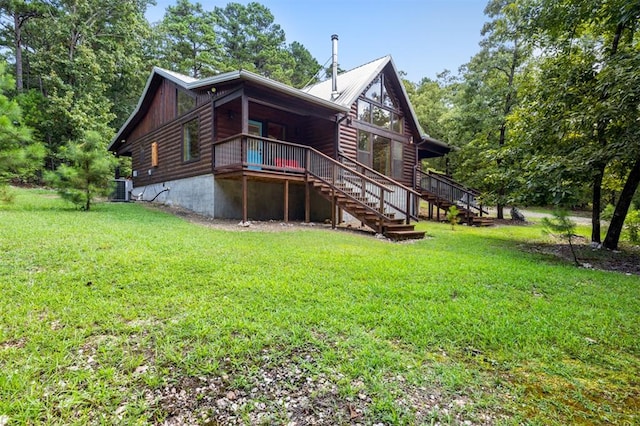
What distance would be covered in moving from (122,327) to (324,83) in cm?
1514

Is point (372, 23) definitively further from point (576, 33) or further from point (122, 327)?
point (122, 327)

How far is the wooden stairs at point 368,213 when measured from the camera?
8.52m

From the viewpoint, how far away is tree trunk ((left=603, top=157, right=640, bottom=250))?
7301 mm

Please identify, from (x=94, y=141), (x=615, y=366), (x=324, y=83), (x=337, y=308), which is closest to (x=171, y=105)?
(x=94, y=141)

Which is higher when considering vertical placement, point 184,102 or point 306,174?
point 184,102

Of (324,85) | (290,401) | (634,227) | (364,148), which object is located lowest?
(290,401)

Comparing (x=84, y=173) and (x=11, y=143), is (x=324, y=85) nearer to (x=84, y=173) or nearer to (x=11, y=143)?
(x=84, y=173)

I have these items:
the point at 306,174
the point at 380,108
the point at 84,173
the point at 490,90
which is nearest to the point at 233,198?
the point at 306,174

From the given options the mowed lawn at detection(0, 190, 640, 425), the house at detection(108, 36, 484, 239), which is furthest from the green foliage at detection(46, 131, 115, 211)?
the mowed lawn at detection(0, 190, 640, 425)

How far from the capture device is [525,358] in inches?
A: 102

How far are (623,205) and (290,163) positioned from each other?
353 inches

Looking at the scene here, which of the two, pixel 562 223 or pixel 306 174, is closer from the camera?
pixel 562 223

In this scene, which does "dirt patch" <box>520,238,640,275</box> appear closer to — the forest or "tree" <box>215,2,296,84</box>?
the forest

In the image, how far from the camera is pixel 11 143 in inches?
293
